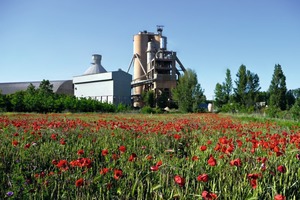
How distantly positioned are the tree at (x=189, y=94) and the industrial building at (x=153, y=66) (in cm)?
1268

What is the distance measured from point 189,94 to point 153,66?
23810 mm

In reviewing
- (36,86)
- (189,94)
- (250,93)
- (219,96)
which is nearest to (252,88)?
(250,93)

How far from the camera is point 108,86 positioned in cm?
6775

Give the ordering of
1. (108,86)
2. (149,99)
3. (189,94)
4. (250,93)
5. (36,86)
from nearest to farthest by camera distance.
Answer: (189,94), (250,93), (149,99), (108,86), (36,86)

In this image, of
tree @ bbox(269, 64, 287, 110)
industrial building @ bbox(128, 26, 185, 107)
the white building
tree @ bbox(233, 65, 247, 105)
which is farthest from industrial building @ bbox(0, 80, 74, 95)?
tree @ bbox(269, 64, 287, 110)

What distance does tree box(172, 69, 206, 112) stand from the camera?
148 ft

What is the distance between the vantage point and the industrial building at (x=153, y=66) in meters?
66.1

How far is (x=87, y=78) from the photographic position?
2913 inches

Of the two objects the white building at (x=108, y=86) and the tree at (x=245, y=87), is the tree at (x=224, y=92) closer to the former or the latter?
the tree at (x=245, y=87)

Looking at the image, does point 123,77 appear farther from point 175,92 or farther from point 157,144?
point 157,144

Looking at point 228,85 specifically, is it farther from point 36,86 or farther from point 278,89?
point 36,86

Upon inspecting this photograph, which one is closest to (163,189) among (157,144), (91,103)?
(157,144)

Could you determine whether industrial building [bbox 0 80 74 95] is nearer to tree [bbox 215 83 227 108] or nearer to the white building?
the white building

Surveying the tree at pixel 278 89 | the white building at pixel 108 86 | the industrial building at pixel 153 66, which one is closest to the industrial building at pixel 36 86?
the white building at pixel 108 86
